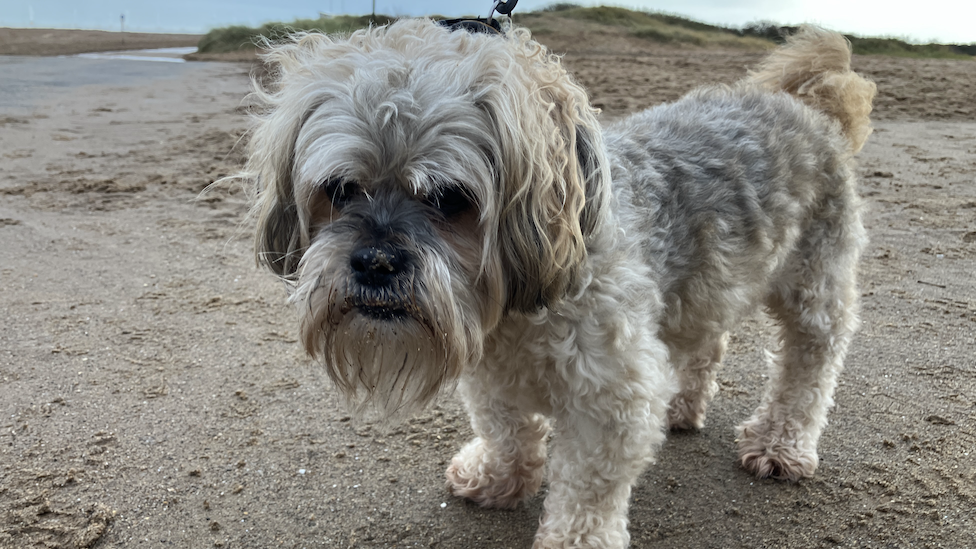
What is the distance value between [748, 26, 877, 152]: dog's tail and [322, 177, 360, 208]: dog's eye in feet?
8.33

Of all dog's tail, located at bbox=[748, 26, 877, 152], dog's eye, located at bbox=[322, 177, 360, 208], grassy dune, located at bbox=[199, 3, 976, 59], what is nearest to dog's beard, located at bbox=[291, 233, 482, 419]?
dog's eye, located at bbox=[322, 177, 360, 208]

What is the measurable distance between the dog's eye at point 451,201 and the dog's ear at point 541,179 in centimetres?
11

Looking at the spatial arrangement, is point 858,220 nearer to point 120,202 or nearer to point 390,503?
point 390,503

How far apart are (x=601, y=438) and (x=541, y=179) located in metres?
0.96

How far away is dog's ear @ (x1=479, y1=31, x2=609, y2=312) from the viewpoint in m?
2.05

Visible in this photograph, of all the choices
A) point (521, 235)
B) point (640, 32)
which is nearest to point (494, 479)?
point (521, 235)

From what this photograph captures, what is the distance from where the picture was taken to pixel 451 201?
6.89ft

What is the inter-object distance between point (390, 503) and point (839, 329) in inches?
90.5

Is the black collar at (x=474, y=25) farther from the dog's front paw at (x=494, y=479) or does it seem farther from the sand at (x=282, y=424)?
the sand at (x=282, y=424)

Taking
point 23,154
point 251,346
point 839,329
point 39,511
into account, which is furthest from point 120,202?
point 839,329

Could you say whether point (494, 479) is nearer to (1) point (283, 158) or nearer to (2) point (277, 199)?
(2) point (277, 199)

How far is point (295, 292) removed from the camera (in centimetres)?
211

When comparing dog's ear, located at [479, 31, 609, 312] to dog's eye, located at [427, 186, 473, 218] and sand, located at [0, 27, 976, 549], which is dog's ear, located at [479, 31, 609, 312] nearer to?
dog's eye, located at [427, 186, 473, 218]

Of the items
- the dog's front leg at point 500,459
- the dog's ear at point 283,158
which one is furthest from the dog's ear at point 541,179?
the dog's front leg at point 500,459
